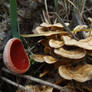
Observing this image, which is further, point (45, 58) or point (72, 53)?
point (45, 58)

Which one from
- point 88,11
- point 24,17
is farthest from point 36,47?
point 88,11

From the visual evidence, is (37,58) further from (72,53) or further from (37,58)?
(72,53)

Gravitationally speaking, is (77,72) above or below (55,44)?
below

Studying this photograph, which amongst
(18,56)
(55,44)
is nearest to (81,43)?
(55,44)

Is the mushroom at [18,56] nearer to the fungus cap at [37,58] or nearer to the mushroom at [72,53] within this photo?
the fungus cap at [37,58]

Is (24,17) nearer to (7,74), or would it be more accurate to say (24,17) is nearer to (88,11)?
(7,74)

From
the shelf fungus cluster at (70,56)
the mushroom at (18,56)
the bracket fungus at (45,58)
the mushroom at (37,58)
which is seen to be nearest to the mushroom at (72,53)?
the shelf fungus cluster at (70,56)

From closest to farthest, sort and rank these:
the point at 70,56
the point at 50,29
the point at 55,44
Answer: the point at 70,56, the point at 55,44, the point at 50,29

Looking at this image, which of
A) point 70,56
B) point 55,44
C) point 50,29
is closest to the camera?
point 70,56
